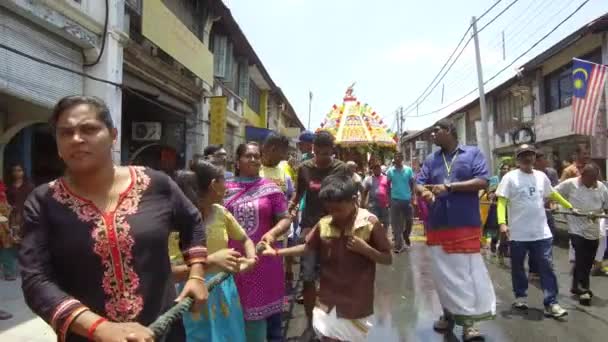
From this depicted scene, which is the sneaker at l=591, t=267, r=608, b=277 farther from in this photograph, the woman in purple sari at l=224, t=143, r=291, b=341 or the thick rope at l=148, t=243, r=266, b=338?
the thick rope at l=148, t=243, r=266, b=338

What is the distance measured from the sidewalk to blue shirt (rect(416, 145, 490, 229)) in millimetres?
3866

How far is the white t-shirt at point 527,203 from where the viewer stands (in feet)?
18.0

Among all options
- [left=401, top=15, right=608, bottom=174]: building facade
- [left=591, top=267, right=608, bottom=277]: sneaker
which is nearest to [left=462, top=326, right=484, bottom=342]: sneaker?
[left=591, top=267, right=608, bottom=277]: sneaker

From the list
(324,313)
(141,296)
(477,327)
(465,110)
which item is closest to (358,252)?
(324,313)

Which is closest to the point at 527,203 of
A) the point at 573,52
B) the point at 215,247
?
the point at 215,247

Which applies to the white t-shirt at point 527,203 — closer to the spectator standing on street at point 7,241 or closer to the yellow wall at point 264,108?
the spectator standing on street at point 7,241

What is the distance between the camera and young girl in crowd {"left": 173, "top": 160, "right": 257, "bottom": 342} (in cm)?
297

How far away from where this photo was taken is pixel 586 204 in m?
6.02

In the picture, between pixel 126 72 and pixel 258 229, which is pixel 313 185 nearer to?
pixel 258 229

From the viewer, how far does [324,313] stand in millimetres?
3203

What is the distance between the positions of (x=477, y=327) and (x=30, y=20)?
7050 millimetres

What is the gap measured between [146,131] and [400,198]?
708cm

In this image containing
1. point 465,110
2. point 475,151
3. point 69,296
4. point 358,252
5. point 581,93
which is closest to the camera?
point 69,296

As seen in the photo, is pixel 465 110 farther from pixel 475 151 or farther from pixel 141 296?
pixel 141 296
